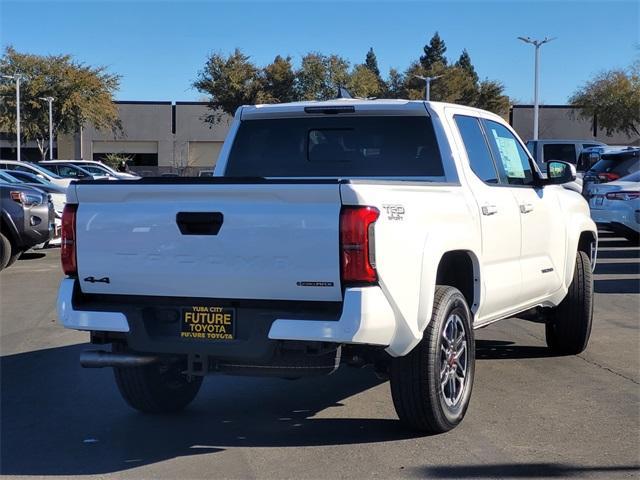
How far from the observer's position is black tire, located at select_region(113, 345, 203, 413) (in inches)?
211

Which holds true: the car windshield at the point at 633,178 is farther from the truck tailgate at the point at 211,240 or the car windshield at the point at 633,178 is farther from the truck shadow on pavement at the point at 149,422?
the truck tailgate at the point at 211,240

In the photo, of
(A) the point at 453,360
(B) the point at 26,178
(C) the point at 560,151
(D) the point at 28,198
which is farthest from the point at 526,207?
(C) the point at 560,151

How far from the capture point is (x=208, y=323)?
14.6 ft

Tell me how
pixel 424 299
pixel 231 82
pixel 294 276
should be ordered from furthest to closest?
pixel 231 82 < pixel 424 299 < pixel 294 276

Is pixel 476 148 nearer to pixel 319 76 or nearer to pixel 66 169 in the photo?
→ pixel 66 169

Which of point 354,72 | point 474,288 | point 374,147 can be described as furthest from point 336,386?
point 354,72

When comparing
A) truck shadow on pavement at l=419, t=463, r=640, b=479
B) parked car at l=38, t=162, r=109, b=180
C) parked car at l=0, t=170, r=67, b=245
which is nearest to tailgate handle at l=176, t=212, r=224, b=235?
truck shadow on pavement at l=419, t=463, r=640, b=479

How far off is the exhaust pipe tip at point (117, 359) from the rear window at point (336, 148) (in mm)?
2075

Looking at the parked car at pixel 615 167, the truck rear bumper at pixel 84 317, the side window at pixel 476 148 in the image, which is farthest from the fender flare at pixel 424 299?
the parked car at pixel 615 167

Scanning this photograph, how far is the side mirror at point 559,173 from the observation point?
6.73 m

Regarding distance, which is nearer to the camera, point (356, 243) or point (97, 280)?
point (356, 243)

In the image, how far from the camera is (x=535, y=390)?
615cm

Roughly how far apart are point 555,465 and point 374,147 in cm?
268

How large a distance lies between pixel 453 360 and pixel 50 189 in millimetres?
12929
